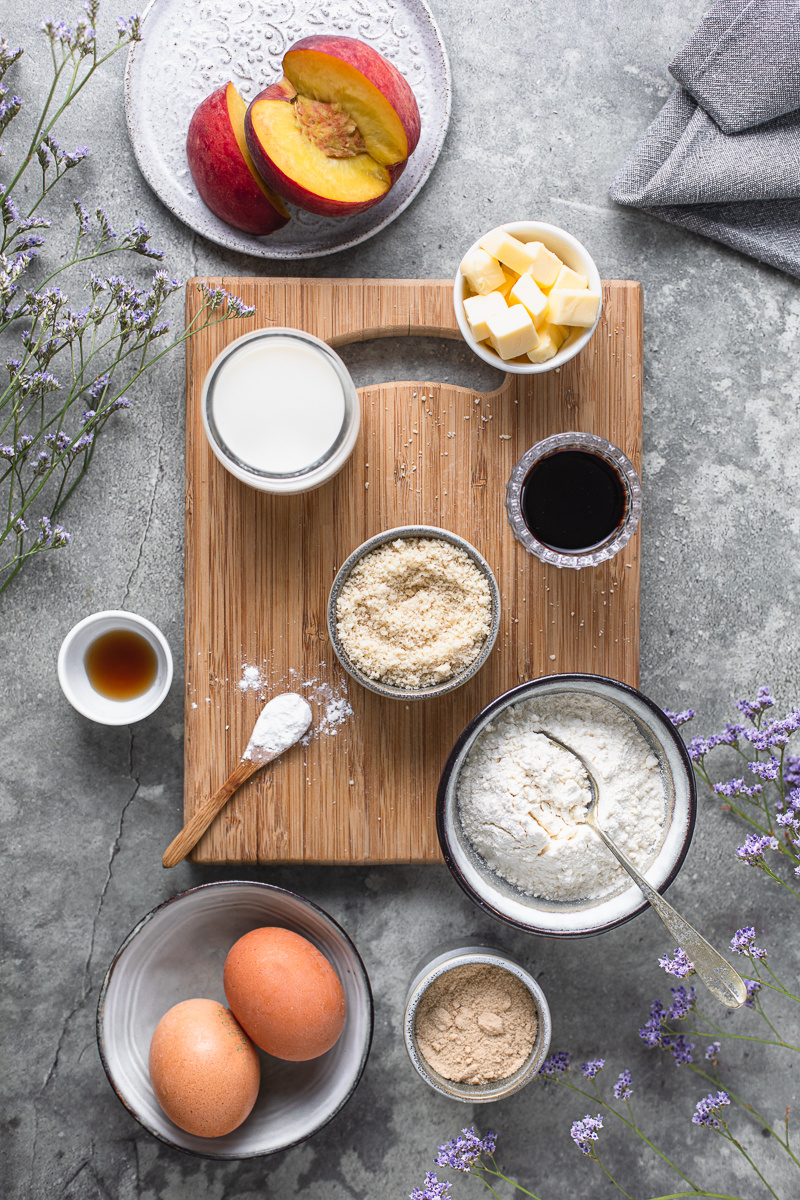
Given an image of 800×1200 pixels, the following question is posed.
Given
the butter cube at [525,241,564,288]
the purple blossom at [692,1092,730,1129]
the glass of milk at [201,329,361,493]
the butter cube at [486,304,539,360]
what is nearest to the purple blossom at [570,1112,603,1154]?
the purple blossom at [692,1092,730,1129]

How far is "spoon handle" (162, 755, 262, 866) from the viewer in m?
1.35

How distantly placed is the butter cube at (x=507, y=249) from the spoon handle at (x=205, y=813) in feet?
3.00

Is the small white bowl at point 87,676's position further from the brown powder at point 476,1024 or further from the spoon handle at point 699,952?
the spoon handle at point 699,952

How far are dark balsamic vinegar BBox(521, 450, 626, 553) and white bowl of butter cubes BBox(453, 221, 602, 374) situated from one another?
16 centimetres

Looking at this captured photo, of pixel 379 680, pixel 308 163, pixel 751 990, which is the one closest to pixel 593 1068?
pixel 751 990

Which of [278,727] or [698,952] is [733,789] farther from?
[278,727]

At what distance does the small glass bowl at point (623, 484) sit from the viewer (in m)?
1.28

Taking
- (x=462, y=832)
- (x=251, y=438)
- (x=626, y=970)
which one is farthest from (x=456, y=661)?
(x=626, y=970)

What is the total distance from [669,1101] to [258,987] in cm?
86

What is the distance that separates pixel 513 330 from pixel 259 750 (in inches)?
31.6

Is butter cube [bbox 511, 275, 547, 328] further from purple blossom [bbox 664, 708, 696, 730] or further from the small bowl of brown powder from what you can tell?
the small bowl of brown powder

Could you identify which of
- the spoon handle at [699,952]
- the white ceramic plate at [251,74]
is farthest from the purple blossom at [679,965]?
the white ceramic plate at [251,74]

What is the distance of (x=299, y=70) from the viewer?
Result: 4.13ft

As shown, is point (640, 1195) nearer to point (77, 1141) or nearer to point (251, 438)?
point (77, 1141)
